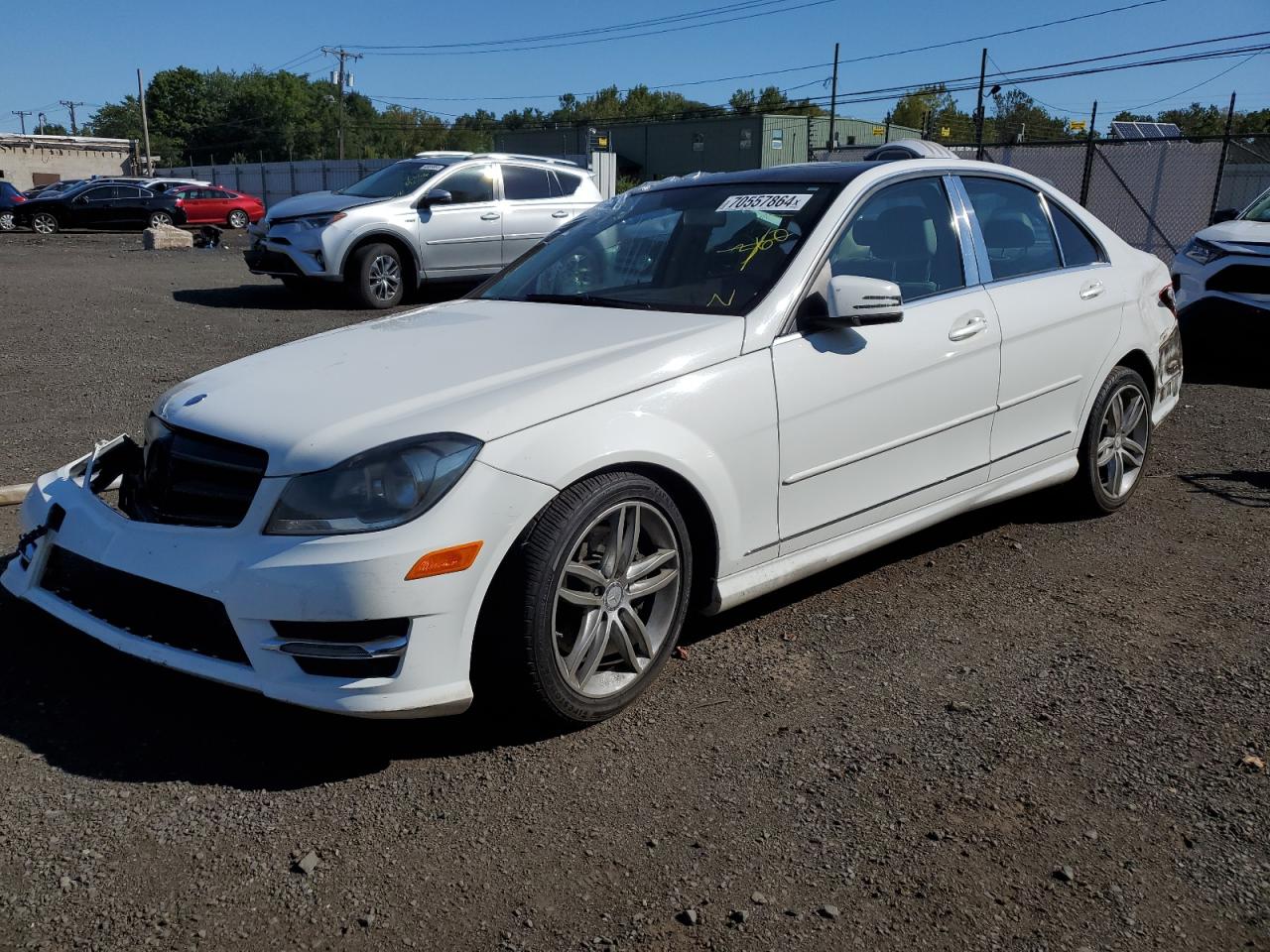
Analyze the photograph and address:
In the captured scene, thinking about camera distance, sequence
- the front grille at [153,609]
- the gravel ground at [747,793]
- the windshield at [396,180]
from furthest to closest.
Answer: the windshield at [396,180] < the front grille at [153,609] < the gravel ground at [747,793]

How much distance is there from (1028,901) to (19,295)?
14093 millimetres

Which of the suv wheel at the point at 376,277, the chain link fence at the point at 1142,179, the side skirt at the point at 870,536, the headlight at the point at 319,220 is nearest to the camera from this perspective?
the side skirt at the point at 870,536

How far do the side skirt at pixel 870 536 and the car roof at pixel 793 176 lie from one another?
129cm

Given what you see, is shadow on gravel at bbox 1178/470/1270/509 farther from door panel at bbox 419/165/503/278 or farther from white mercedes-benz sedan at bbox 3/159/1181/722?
door panel at bbox 419/165/503/278

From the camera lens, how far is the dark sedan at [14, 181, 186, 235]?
28.9 metres

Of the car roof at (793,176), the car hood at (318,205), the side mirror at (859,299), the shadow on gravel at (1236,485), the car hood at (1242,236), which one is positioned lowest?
the shadow on gravel at (1236,485)

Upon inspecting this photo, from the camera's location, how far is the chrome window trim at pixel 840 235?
3705mm

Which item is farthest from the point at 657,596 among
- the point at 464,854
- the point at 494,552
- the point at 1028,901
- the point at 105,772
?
the point at 105,772

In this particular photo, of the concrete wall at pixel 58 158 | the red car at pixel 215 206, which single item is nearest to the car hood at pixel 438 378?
the red car at pixel 215 206

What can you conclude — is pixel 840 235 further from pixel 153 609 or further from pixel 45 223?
pixel 45 223

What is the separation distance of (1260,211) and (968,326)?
286 inches

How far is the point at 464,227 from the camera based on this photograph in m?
13.1

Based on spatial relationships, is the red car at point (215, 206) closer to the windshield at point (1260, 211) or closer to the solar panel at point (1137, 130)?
the solar panel at point (1137, 130)

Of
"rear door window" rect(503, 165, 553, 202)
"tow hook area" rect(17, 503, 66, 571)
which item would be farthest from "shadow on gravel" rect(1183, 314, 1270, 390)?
"tow hook area" rect(17, 503, 66, 571)
